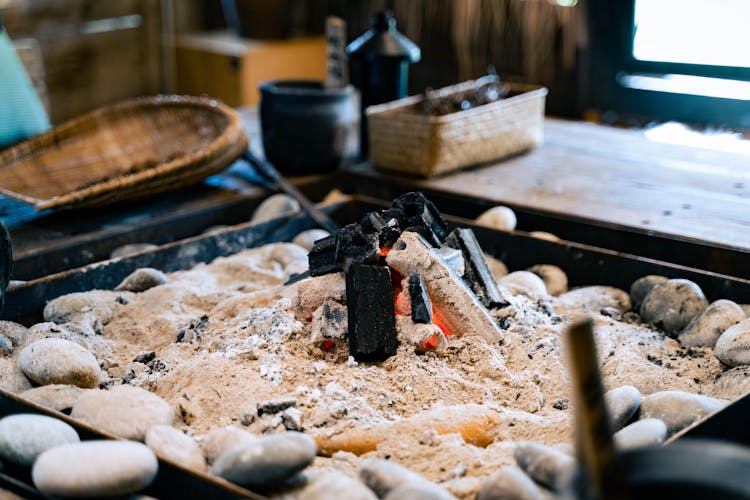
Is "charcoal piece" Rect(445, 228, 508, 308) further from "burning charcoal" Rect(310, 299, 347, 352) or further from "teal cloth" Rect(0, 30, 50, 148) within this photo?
"teal cloth" Rect(0, 30, 50, 148)

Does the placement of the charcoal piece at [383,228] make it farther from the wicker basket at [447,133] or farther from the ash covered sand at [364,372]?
the wicker basket at [447,133]

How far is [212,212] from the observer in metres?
2.90

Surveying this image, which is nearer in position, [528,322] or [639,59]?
[528,322]

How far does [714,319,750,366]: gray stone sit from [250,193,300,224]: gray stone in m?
1.42

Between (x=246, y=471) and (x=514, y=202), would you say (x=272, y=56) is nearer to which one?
(x=514, y=202)

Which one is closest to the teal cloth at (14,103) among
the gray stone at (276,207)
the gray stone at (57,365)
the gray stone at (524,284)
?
the gray stone at (276,207)

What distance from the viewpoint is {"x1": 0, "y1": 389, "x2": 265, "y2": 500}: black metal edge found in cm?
133

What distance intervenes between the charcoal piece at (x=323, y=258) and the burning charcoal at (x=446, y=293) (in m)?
0.14

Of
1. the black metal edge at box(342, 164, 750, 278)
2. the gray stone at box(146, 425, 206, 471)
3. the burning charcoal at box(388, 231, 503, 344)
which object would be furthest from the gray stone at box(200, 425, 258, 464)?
the black metal edge at box(342, 164, 750, 278)

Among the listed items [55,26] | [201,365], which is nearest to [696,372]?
[201,365]

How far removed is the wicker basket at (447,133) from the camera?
3.01 meters

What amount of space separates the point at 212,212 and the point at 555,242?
3.87ft

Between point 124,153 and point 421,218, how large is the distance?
170 centimetres

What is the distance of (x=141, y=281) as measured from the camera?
2293 mm
